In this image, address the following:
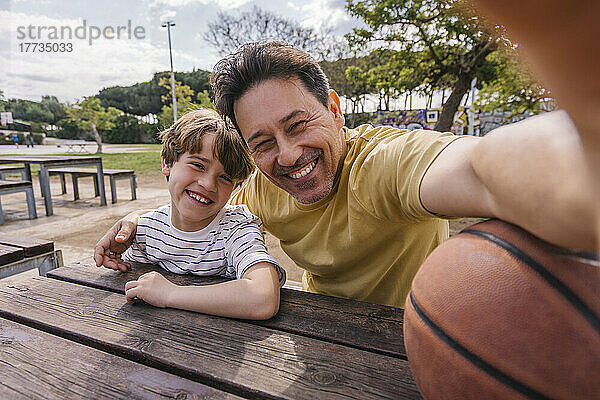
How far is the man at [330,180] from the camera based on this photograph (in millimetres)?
1216

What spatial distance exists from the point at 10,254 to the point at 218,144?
1.55 meters

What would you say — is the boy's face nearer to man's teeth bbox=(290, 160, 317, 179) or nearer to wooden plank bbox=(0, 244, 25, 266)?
man's teeth bbox=(290, 160, 317, 179)

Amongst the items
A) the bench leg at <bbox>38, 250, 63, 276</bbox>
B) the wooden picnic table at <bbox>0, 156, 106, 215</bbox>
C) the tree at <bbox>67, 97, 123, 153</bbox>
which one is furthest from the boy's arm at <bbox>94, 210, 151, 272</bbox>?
the tree at <bbox>67, 97, 123, 153</bbox>

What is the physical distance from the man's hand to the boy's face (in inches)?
13.2

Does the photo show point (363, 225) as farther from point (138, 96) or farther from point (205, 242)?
point (138, 96)

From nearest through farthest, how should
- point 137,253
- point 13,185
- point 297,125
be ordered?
point 297,125
point 137,253
point 13,185

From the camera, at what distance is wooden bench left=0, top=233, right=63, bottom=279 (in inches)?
93.0

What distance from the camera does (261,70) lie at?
1.68 meters

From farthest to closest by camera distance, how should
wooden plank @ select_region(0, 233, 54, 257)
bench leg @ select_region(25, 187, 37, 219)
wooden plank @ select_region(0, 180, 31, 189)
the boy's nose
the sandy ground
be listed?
bench leg @ select_region(25, 187, 37, 219)
wooden plank @ select_region(0, 180, 31, 189)
the sandy ground
wooden plank @ select_region(0, 233, 54, 257)
the boy's nose

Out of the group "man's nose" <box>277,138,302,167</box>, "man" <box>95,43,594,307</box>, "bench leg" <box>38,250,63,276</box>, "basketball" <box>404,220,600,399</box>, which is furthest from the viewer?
"bench leg" <box>38,250,63,276</box>

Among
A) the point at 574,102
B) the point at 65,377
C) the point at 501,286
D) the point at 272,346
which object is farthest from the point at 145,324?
the point at 574,102

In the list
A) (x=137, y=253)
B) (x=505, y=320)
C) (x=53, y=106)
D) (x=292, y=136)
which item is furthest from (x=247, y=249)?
(x=53, y=106)

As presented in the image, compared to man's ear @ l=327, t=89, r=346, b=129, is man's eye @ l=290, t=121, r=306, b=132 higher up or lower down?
lower down

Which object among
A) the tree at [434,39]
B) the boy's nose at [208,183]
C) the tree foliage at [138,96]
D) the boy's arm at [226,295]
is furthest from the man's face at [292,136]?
the tree foliage at [138,96]
